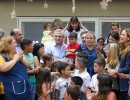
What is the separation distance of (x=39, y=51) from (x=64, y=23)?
3.08 meters

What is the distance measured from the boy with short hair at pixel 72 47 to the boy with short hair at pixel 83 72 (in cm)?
63

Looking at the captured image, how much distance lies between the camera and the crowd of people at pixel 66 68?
6.89 metres

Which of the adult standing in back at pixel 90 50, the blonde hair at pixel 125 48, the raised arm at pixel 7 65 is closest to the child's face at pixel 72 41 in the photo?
the adult standing in back at pixel 90 50

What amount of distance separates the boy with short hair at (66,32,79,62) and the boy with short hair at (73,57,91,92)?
0.63 metres

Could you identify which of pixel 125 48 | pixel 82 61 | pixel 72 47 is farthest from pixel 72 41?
pixel 125 48

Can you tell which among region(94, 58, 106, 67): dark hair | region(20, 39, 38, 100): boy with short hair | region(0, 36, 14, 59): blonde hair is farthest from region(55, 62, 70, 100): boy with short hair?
region(0, 36, 14, 59): blonde hair

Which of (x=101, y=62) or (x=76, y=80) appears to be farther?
(x=101, y=62)

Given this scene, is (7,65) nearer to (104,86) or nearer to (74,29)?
(104,86)

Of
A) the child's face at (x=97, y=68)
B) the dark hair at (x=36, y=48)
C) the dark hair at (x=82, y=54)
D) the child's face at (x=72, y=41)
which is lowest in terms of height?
the child's face at (x=97, y=68)

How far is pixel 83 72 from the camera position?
800cm

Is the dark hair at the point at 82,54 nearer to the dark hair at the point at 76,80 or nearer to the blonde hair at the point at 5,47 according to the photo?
the dark hair at the point at 76,80

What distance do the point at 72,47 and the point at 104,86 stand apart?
204 centimetres

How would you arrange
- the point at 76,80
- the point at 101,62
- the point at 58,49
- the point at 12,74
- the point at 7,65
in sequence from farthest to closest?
the point at 58,49 < the point at 101,62 < the point at 76,80 < the point at 12,74 < the point at 7,65

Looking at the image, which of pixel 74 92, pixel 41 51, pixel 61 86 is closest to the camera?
pixel 74 92
